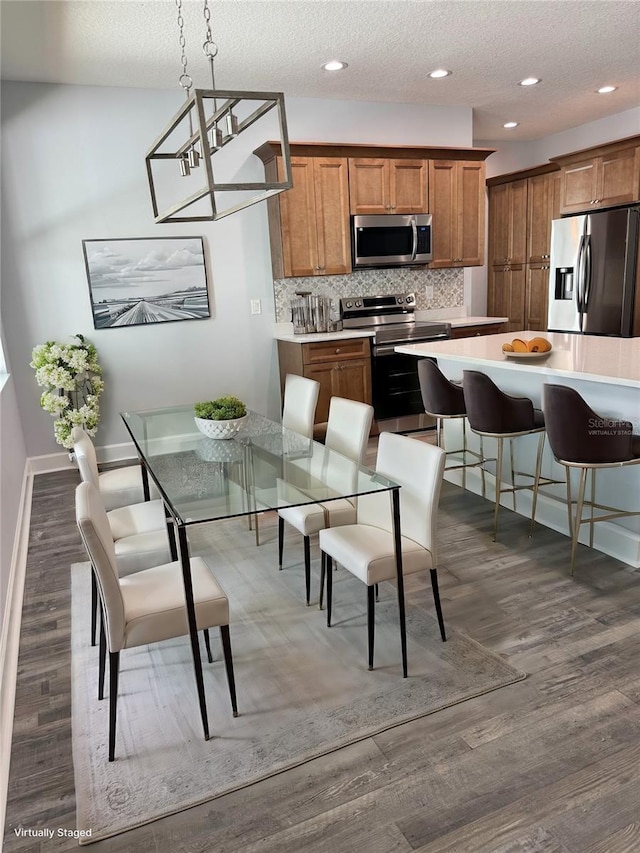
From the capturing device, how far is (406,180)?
5.57 meters

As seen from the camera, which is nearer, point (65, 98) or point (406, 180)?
point (65, 98)

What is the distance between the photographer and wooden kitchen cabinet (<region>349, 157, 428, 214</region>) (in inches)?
212

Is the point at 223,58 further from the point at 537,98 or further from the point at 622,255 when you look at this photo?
the point at 622,255

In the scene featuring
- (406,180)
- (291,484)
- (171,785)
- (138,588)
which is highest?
(406,180)

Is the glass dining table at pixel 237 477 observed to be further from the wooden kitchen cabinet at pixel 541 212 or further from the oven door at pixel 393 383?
the wooden kitchen cabinet at pixel 541 212

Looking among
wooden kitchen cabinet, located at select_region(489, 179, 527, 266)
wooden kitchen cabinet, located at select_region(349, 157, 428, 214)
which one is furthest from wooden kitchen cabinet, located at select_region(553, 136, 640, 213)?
wooden kitchen cabinet, located at select_region(349, 157, 428, 214)

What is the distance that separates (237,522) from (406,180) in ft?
11.8

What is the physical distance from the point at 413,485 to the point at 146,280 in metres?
3.58

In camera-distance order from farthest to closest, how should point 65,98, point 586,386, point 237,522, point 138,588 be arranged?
point 65,98 → point 237,522 → point 586,386 → point 138,588

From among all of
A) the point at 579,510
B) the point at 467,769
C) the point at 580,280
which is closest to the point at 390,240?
the point at 580,280

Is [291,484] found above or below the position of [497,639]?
above

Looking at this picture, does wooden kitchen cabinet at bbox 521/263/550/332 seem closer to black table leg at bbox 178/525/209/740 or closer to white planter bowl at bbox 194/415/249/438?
white planter bowl at bbox 194/415/249/438

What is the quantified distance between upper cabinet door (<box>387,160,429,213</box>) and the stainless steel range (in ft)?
2.76

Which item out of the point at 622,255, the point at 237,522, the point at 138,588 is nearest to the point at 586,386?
the point at 237,522
